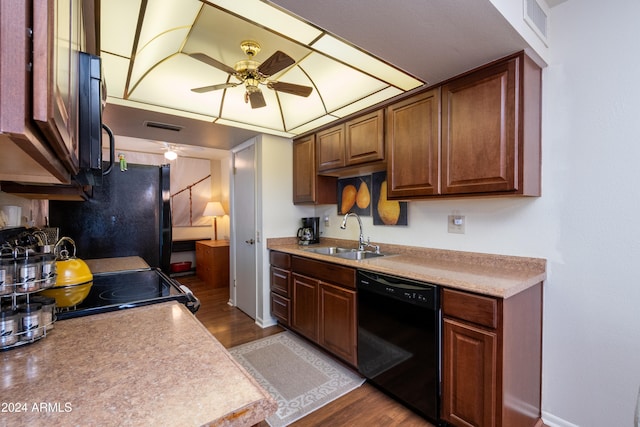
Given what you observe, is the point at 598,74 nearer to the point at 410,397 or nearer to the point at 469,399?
the point at 469,399

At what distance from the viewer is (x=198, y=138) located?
3.24 meters

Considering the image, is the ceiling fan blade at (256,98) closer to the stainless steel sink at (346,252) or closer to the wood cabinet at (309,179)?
the wood cabinet at (309,179)

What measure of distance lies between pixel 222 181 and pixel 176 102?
12.3 feet

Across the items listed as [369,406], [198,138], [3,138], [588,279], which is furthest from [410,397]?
[198,138]

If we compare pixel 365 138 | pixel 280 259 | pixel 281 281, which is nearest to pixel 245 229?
pixel 280 259

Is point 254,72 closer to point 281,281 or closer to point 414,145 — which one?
point 414,145

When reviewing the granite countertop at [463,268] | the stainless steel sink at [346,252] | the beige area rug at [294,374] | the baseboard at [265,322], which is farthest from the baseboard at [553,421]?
the baseboard at [265,322]

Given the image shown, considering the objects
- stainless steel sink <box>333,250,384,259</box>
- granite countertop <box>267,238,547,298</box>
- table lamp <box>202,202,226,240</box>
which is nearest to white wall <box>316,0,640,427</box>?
granite countertop <box>267,238,547,298</box>

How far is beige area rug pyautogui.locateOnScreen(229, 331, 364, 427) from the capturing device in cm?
187

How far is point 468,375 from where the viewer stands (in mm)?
1492

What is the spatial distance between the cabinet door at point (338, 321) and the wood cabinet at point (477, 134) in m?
0.93

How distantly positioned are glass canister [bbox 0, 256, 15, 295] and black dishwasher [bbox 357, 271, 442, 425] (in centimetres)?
169

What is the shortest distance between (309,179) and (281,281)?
1.12 m

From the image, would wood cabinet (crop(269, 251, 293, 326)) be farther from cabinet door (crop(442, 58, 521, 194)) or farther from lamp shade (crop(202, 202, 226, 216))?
lamp shade (crop(202, 202, 226, 216))
